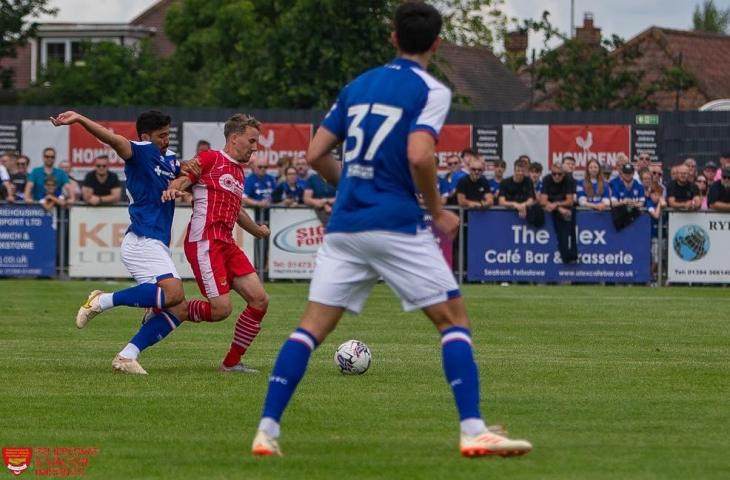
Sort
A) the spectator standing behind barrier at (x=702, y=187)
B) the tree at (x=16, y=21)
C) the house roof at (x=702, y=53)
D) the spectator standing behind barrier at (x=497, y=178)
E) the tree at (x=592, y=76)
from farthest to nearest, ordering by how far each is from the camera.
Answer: the house roof at (x=702, y=53), the tree at (x=16, y=21), the tree at (x=592, y=76), the spectator standing behind barrier at (x=702, y=187), the spectator standing behind barrier at (x=497, y=178)

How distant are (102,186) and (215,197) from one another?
1311 centimetres

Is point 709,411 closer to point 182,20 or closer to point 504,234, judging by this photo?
point 504,234

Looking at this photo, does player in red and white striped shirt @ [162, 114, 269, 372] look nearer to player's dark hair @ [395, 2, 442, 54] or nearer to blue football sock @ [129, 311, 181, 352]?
blue football sock @ [129, 311, 181, 352]

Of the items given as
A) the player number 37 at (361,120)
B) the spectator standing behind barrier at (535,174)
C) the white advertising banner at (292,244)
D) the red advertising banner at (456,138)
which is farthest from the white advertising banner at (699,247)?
the player number 37 at (361,120)

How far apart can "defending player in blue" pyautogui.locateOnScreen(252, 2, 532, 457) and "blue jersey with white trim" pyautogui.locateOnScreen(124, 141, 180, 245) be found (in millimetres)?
4391

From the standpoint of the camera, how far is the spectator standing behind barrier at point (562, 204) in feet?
81.4

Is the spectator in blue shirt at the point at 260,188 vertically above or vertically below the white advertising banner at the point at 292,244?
above

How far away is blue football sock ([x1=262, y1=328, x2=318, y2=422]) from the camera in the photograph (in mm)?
7816

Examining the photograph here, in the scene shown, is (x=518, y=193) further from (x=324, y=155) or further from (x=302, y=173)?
(x=324, y=155)

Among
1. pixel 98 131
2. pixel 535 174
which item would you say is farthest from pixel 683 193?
pixel 98 131

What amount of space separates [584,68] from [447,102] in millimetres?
39174

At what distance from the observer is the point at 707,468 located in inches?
298

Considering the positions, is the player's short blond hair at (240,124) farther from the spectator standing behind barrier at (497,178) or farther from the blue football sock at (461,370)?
the spectator standing behind barrier at (497,178)

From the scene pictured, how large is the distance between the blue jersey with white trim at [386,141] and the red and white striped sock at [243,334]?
427 centimetres
